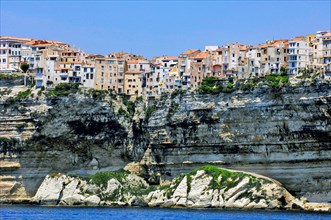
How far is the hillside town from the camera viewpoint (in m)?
89.8

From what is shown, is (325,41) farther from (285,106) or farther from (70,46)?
Answer: (70,46)

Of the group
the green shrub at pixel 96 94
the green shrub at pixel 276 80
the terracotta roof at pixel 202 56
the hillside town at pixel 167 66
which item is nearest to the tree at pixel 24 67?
the hillside town at pixel 167 66

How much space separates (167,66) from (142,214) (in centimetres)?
3489

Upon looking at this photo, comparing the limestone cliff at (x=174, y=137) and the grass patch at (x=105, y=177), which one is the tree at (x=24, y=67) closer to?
the limestone cliff at (x=174, y=137)

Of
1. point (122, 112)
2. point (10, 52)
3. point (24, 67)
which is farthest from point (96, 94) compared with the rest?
point (10, 52)

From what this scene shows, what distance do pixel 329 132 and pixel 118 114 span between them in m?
21.8

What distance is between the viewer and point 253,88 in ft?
269

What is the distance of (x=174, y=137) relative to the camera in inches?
3413

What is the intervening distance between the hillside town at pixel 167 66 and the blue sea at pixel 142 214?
50.5ft

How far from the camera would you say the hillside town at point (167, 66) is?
295ft

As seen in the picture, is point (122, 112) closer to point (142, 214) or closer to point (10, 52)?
point (142, 214)

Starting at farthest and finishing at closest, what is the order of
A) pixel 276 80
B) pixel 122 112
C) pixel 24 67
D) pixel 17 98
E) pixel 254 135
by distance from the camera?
pixel 24 67 → pixel 17 98 → pixel 122 112 → pixel 276 80 → pixel 254 135

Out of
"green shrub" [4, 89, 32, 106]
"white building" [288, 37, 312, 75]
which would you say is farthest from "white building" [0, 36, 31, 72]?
"white building" [288, 37, 312, 75]

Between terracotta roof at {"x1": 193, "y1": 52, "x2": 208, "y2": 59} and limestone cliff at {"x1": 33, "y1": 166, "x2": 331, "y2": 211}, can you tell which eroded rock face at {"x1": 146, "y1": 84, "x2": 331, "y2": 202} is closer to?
limestone cliff at {"x1": 33, "y1": 166, "x2": 331, "y2": 211}
